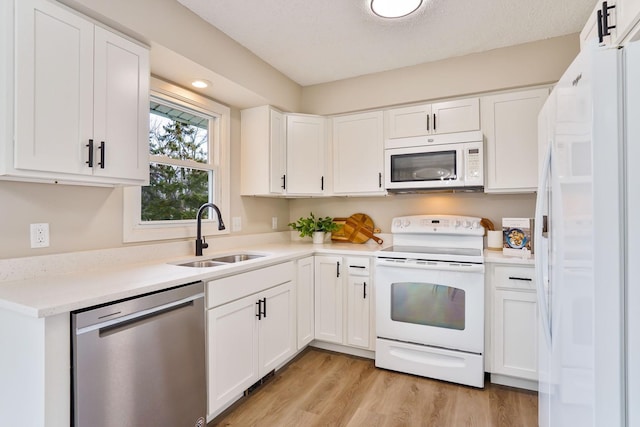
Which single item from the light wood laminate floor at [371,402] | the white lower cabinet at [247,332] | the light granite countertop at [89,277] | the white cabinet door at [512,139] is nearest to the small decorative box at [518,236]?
the white cabinet door at [512,139]

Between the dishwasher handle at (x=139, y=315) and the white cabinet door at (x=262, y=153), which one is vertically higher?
the white cabinet door at (x=262, y=153)

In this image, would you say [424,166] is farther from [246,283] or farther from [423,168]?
[246,283]

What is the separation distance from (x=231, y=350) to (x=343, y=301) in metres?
1.10

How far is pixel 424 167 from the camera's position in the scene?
107 inches

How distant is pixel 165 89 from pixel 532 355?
3.09 metres

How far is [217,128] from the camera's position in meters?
2.82

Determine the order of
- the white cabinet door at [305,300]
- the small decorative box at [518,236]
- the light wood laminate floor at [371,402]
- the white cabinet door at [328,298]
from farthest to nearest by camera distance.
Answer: the white cabinet door at [328,298]
the white cabinet door at [305,300]
the small decorative box at [518,236]
the light wood laminate floor at [371,402]

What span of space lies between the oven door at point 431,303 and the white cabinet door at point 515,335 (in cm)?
13

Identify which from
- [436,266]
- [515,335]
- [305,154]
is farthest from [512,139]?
[305,154]

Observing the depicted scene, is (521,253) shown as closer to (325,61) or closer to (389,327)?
(389,327)

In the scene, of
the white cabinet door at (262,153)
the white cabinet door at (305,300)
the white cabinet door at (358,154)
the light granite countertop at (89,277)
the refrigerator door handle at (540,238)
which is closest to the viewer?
the light granite countertop at (89,277)

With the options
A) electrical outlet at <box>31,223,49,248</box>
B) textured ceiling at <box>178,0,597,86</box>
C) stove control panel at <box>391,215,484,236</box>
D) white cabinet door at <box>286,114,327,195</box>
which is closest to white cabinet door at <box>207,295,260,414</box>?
electrical outlet at <box>31,223,49,248</box>

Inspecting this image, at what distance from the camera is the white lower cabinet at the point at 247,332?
1827mm

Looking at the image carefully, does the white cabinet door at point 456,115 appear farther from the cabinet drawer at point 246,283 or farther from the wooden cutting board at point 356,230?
the cabinet drawer at point 246,283
